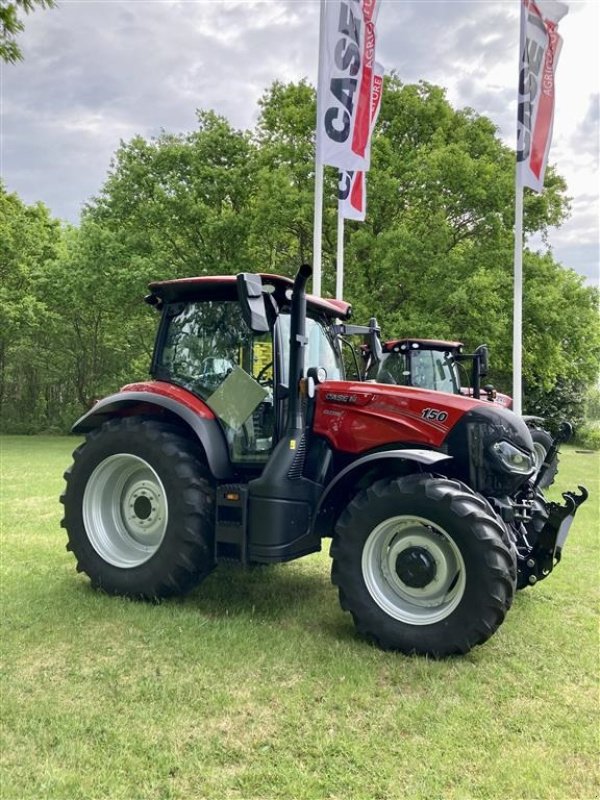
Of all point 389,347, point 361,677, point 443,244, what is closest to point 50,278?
point 443,244

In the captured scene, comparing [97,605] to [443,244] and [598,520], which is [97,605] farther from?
[443,244]

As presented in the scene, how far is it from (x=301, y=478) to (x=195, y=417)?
86 centimetres

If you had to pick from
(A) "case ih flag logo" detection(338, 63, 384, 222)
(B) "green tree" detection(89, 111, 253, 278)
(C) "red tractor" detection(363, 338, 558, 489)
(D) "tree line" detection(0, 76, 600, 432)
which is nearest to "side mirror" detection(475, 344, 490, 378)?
(C) "red tractor" detection(363, 338, 558, 489)

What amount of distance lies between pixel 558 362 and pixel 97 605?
16218 millimetres

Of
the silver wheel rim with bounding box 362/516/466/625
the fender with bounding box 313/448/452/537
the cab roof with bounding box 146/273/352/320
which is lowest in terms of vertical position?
the silver wheel rim with bounding box 362/516/466/625

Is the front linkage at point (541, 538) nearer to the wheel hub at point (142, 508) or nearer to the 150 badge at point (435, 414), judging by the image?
the 150 badge at point (435, 414)

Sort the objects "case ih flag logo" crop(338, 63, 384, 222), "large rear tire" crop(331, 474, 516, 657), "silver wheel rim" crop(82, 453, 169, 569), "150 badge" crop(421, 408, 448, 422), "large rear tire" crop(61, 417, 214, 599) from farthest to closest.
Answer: "case ih flag logo" crop(338, 63, 384, 222)
"silver wheel rim" crop(82, 453, 169, 569)
"large rear tire" crop(61, 417, 214, 599)
"150 badge" crop(421, 408, 448, 422)
"large rear tire" crop(331, 474, 516, 657)

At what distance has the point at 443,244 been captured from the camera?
16.3 meters

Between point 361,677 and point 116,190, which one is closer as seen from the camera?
point 361,677

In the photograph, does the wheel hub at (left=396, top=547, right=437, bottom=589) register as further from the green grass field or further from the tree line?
the tree line

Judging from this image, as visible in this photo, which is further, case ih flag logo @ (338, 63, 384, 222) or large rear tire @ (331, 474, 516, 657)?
case ih flag logo @ (338, 63, 384, 222)

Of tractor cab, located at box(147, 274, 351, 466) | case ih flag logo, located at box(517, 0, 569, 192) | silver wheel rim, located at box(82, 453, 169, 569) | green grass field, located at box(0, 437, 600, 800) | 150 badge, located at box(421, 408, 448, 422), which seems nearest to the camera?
green grass field, located at box(0, 437, 600, 800)

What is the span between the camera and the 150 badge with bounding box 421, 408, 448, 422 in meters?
3.82

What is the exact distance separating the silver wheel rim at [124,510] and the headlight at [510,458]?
236 cm
